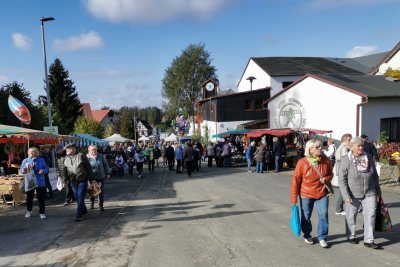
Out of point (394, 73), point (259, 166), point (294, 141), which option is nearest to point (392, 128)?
point (294, 141)

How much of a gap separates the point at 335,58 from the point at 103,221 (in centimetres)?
4881

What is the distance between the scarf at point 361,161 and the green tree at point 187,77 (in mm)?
53298

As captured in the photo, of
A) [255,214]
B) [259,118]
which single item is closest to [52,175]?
[255,214]

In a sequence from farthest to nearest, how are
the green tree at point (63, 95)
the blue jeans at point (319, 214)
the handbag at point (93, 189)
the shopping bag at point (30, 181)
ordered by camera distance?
the green tree at point (63, 95), the handbag at point (93, 189), the shopping bag at point (30, 181), the blue jeans at point (319, 214)

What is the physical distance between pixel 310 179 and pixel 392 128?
17836mm

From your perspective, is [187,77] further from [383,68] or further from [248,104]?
[383,68]

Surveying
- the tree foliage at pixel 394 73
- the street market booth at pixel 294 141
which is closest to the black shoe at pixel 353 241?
the street market booth at pixel 294 141

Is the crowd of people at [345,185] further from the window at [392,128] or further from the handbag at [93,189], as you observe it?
the window at [392,128]

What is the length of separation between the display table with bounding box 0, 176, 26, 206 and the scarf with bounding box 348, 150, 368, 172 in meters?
9.20

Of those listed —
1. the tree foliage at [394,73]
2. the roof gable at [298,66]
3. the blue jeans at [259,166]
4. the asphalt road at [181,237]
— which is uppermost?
the roof gable at [298,66]

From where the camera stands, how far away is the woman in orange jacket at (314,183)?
5.81 meters

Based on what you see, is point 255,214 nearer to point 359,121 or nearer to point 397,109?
point 359,121

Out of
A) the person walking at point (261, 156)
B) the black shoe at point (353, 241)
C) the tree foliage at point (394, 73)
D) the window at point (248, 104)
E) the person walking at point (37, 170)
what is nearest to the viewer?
the black shoe at point (353, 241)

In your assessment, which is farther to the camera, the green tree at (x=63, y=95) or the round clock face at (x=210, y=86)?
the green tree at (x=63, y=95)
